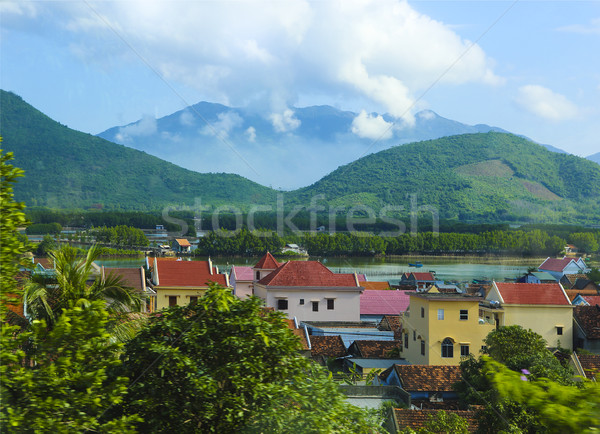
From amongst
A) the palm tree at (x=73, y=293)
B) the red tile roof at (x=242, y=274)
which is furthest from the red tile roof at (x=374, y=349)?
the red tile roof at (x=242, y=274)

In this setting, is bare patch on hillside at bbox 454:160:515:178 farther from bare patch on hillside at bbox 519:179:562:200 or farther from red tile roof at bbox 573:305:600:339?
red tile roof at bbox 573:305:600:339

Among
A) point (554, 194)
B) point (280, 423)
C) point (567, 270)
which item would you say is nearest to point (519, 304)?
point (280, 423)

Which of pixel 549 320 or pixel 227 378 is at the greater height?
pixel 227 378

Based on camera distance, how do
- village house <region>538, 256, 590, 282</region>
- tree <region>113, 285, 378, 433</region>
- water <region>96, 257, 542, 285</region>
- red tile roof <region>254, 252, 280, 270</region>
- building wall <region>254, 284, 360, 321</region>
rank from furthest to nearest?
water <region>96, 257, 542, 285</region>
village house <region>538, 256, 590, 282</region>
red tile roof <region>254, 252, 280, 270</region>
building wall <region>254, 284, 360, 321</region>
tree <region>113, 285, 378, 433</region>

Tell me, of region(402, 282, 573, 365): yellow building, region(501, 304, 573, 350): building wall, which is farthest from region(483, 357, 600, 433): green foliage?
region(501, 304, 573, 350): building wall

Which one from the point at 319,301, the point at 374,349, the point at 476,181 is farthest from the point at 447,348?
the point at 476,181

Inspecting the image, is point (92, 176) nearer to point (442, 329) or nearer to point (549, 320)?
point (549, 320)

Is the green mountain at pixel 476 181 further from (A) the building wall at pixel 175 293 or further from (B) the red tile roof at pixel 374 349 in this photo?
(A) the building wall at pixel 175 293
